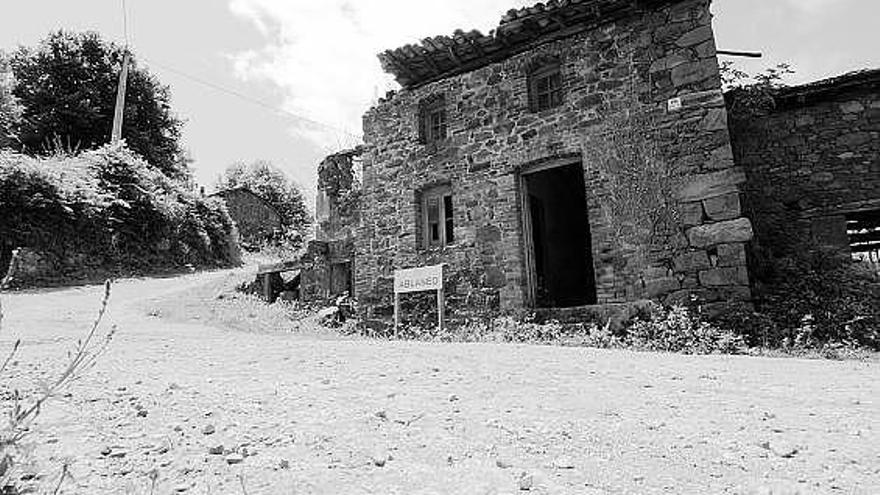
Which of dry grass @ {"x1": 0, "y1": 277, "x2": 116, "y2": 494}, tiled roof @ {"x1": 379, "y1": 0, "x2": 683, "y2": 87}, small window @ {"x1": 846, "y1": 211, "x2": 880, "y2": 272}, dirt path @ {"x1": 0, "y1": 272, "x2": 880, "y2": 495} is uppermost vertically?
tiled roof @ {"x1": 379, "y1": 0, "x2": 683, "y2": 87}

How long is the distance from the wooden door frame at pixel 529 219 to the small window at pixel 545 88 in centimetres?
105

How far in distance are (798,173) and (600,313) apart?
4915 millimetres

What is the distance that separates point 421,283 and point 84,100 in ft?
65.1

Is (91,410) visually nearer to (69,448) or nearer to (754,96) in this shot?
(69,448)

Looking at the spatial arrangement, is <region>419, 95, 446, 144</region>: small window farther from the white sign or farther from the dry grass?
the dry grass

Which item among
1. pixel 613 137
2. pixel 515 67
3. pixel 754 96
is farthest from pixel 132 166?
pixel 754 96

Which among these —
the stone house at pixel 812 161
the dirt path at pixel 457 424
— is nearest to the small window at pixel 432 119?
the stone house at pixel 812 161

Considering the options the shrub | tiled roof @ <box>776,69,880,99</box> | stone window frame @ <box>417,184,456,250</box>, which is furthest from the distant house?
tiled roof @ <box>776,69,880,99</box>

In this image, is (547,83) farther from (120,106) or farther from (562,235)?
(120,106)

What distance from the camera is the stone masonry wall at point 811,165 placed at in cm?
1046

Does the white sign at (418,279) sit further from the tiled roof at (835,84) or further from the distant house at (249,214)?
the distant house at (249,214)

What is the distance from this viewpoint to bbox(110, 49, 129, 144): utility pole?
77.5 feet

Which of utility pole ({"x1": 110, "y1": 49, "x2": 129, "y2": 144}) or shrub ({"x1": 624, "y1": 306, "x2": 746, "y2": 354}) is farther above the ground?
utility pole ({"x1": 110, "y1": 49, "x2": 129, "y2": 144})

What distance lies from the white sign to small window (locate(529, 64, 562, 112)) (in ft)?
11.2
